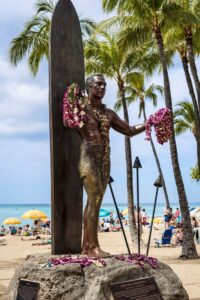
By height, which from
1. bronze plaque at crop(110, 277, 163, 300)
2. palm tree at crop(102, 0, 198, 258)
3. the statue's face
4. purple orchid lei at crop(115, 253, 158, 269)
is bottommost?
bronze plaque at crop(110, 277, 163, 300)

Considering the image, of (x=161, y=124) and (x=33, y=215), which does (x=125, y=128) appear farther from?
(x=33, y=215)

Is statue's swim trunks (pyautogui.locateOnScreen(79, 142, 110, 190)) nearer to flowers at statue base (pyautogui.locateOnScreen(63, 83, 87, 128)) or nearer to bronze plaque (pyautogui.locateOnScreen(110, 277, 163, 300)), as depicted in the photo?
flowers at statue base (pyautogui.locateOnScreen(63, 83, 87, 128))

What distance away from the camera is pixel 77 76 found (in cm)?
638

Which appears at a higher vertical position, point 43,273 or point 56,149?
point 56,149

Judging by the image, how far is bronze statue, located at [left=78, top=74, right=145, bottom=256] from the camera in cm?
566

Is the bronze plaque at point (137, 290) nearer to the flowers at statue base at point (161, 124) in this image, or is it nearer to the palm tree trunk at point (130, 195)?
the flowers at statue base at point (161, 124)

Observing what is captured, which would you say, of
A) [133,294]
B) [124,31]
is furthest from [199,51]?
[133,294]

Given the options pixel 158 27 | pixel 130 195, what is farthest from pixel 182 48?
pixel 130 195

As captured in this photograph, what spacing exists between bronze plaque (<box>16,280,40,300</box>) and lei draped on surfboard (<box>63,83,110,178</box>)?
1.59 meters

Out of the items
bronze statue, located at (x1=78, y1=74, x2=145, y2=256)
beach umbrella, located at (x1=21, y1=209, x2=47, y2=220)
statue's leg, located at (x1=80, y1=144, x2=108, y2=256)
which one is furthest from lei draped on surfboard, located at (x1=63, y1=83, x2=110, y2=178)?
beach umbrella, located at (x1=21, y1=209, x2=47, y2=220)

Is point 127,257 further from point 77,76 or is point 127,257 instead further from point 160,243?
point 160,243

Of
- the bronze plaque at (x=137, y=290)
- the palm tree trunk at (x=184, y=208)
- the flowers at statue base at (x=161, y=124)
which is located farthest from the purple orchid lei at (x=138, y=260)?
the palm tree trunk at (x=184, y=208)

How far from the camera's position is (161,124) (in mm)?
6086

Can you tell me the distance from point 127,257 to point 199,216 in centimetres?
2551
